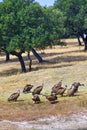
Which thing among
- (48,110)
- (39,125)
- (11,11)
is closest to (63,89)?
(48,110)

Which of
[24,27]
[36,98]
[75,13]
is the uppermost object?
[24,27]

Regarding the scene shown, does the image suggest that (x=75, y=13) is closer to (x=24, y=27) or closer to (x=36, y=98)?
(x=24, y=27)

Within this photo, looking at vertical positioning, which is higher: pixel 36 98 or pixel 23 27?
pixel 23 27

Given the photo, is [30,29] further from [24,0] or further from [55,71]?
[55,71]

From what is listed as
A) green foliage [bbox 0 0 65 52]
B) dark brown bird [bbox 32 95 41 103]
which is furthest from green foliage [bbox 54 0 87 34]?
dark brown bird [bbox 32 95 41 103]

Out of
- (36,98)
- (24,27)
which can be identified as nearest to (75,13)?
(24,27)

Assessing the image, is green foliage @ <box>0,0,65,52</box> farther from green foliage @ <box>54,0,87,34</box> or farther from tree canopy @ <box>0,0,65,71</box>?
green foliage @ <box>54,0,87,34</box>

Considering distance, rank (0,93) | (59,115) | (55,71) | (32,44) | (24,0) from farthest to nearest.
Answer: (24,0) → (32,44) → (55,71) → (0,93) → (59,115)

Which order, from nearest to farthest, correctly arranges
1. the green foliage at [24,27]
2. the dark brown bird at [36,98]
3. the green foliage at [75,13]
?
the dark brown bird at [36,98] → the green foliage at [24,27] → the green foliage at [75,13]

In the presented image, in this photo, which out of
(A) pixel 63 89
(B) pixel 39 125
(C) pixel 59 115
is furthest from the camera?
(A) pixel 63 89

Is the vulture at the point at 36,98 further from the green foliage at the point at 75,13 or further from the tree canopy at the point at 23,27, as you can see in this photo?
the green foliage at the point at 75,13

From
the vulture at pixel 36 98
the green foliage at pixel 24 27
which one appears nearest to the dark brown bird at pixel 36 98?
the vulture at pixel 36 98

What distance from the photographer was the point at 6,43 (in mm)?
45125

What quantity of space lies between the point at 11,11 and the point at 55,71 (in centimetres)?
Answer: 1071
